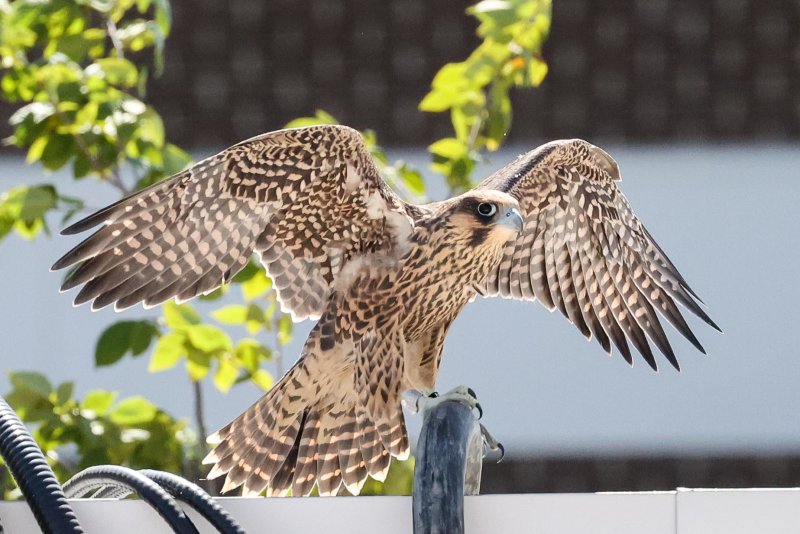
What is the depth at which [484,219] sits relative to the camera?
1.86 metres

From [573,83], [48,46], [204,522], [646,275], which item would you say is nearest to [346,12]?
[573,83]

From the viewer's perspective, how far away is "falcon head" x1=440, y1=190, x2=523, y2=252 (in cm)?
183

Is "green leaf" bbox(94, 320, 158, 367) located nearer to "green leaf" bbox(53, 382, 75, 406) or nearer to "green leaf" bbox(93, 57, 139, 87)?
"green leaf" bbox(53, 382, 75, 406)

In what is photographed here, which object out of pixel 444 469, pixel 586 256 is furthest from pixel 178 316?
pixel 444 469

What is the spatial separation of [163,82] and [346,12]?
595mm

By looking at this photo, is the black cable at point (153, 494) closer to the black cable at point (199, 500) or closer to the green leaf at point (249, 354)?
the black cable at point (199, 500)

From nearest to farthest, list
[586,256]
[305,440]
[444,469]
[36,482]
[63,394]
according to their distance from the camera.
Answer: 1. [36,482]
2. [444,469]
3. [305,440]
4. [586,256]
5. [63,394]

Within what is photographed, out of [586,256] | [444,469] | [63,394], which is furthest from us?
[63,394]

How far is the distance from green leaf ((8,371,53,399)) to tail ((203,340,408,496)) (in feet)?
1.70

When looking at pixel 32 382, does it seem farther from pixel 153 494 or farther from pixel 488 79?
pixel 153 494

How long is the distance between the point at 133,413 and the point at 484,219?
3.01ft

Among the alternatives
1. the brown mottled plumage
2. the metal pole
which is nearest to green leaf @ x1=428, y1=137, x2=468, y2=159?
the brown mottled plumage

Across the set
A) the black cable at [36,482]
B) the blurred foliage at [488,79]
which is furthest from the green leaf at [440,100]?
the black cable at [36,482]

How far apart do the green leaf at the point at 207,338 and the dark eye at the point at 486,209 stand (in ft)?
2.13
